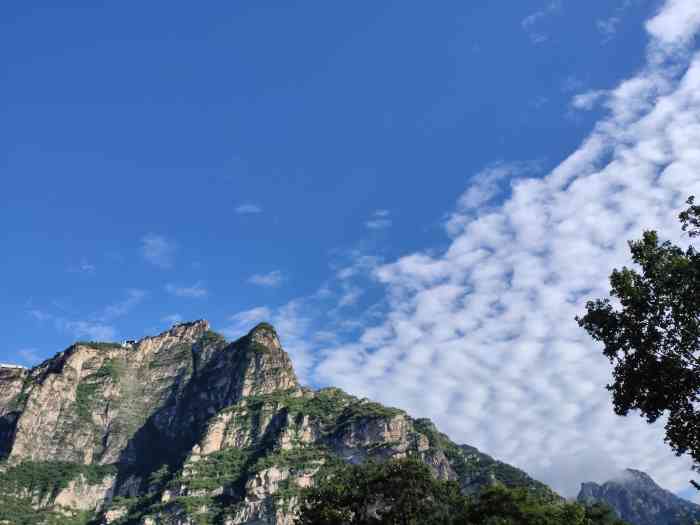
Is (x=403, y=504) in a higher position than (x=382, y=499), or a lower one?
lower

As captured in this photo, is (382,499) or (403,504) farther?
(382,499)

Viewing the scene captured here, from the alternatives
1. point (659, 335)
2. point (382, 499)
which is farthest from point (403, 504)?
point (659, 335)

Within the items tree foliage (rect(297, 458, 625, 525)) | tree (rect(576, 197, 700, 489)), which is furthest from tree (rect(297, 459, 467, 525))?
tree (rect(576, 197, 700, 489))

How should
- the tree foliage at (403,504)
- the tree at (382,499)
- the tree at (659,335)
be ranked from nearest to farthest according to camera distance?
the tree at (659,335) < the tree at (382,499) < the tree foliage at (403,504)

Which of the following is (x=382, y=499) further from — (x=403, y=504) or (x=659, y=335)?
(x=659, y=335)

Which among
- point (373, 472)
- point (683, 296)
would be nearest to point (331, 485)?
point (373, 472)

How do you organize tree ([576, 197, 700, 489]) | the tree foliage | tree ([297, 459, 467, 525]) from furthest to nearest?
the tree foliage < tree ([297, 459, 467, 525]) < tree ([576, 197, 700, 489])

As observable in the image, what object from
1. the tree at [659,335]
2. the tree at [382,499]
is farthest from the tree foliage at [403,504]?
the tree at [659,335]

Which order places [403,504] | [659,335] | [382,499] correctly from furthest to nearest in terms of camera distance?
[382,499]
[403,504]
[659,335]

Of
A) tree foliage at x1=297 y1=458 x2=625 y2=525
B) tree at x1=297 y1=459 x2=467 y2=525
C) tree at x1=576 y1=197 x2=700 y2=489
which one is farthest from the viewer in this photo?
tree foliage at x1=297 y1=458 x2=625 y2=525

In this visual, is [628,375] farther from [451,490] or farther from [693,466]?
[451,490]

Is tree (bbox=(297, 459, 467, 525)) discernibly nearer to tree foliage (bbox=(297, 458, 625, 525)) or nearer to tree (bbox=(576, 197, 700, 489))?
tree foliage (bbox=(297, 458, 625, 525))

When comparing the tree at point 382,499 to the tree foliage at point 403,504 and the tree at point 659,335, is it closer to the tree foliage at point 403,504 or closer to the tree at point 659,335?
the tree foliage at point 403,504

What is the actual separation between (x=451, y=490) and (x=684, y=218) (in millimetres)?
58384
